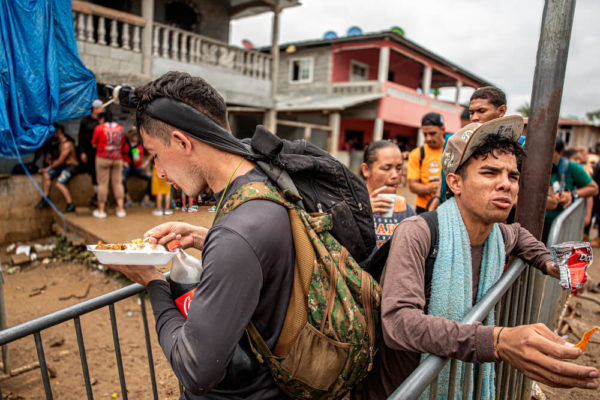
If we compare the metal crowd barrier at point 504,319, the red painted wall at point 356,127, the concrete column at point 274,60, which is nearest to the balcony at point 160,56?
the concrete column at point 274,60

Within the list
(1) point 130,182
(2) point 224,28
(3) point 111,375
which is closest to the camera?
(3) point 111,375

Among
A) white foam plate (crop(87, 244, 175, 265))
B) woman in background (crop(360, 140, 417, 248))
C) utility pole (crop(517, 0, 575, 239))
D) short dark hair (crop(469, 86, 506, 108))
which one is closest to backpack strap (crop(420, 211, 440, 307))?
woman in background (crop(360, 140, 417, 248))

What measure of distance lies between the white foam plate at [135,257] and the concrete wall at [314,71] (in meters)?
17.3

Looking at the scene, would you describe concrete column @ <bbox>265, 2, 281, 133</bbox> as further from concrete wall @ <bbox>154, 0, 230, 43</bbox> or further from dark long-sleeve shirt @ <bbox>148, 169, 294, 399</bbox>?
dark long-sleeve shirt @ <bbox>148, 169, 294, 399</bbox>

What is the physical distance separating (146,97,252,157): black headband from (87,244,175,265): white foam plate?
472 mm

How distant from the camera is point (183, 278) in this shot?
1.38 metres

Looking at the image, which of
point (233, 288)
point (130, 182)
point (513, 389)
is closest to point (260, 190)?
point (233, 288)

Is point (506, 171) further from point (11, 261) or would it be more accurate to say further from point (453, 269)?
point (11, 261)

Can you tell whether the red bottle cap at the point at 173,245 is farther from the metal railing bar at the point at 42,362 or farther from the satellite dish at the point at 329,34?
the satellite dish at the point at 329,34

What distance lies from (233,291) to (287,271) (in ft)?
0.68

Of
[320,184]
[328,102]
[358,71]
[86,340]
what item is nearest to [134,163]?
[86,340]

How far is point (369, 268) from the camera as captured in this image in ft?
5.32

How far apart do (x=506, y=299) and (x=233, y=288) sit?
1489 mm

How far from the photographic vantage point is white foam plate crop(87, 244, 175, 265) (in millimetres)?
1373
